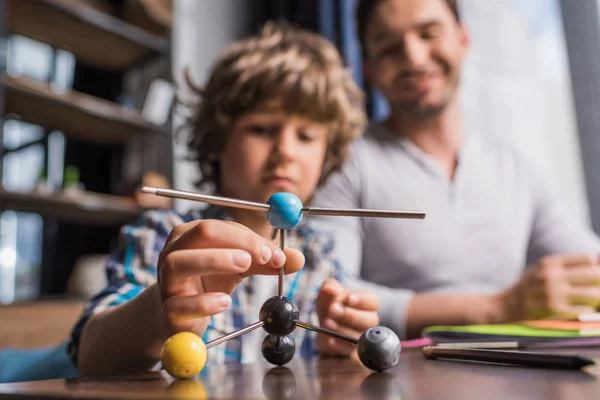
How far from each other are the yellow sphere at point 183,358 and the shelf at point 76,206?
162 cm

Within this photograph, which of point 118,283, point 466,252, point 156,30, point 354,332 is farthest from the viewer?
point 156,30

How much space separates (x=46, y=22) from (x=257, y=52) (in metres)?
1.39

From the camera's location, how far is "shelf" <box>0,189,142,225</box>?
6.08ft

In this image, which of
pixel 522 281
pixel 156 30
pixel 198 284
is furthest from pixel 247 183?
pixel 156 30

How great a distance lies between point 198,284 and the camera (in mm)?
465

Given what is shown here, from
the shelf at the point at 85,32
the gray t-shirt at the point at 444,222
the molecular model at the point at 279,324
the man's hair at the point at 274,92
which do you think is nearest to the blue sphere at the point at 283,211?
the molecular model at the point at 279,324

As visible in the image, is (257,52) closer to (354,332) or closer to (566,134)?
(354,332)

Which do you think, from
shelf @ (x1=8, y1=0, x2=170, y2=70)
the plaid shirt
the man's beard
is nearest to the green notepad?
the plaid shirt

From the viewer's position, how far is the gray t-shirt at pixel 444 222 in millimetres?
1185

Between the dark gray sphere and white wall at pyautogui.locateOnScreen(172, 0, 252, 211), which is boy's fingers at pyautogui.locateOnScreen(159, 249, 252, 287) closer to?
the dark gray sphere

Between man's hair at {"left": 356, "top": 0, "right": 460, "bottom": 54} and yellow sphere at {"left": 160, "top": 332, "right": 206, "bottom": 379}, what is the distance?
118cm

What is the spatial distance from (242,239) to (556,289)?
0.61m

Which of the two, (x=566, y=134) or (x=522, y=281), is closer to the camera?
(x=522, y=281)

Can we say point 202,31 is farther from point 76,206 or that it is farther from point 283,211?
point 283,211
